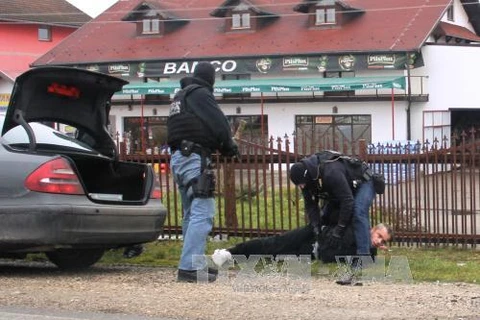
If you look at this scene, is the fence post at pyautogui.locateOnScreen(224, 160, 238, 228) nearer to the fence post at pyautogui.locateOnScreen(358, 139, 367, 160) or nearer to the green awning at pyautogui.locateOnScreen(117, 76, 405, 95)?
the fence post at pyautogui.locateOnScreen(358, 139, 367, 160)

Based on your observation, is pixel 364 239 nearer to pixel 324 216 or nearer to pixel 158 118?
pixel 324 216

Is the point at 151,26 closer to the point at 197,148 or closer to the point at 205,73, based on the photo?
the point at 205,73

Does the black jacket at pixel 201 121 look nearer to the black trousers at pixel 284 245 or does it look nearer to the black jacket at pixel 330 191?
the black jacket at pixel 330 191

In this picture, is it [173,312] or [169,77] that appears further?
[169,77]

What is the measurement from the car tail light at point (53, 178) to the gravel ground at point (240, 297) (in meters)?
0.80

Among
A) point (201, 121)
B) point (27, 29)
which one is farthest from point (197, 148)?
point (27, 29)

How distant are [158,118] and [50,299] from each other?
3314 centimetres

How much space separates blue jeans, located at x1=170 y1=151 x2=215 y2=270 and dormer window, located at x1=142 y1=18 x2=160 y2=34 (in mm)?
35172

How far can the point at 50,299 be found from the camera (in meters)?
6.39

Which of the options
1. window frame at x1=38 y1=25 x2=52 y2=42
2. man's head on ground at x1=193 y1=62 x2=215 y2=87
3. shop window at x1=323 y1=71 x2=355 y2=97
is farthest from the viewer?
window frame at x1=38 y1=25 x2=52 y2=42

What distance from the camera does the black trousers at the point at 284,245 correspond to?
794cm

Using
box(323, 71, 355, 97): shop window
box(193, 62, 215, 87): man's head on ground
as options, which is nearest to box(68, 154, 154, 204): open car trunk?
box(193, 62, 215, 87): man's head on ground

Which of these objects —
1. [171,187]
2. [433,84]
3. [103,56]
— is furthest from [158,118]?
[171,187]

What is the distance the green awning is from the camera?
110 ft
